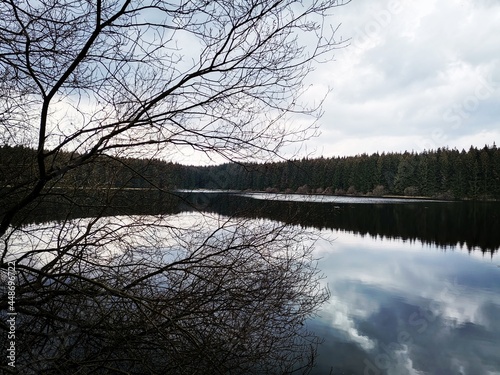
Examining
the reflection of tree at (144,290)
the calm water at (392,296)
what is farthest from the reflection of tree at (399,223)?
the reflection of tree at (144,290)

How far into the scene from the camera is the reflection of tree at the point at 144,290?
8.63 ft

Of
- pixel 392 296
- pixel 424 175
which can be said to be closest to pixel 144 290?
pixel 392 296

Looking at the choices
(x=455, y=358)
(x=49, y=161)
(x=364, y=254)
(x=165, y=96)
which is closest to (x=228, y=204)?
(x=165, y=96)

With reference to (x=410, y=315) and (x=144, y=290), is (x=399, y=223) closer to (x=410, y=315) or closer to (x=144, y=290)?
(x=410, y=315)

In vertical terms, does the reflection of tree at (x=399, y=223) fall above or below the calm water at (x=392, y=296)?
above

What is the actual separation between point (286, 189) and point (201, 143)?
132 cm

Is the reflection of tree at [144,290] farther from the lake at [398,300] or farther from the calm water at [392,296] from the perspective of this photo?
the lake at [398,300]

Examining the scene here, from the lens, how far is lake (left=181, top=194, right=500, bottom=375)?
4.82 m

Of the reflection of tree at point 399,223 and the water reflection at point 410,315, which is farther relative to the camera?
the water reflection at point 410,315

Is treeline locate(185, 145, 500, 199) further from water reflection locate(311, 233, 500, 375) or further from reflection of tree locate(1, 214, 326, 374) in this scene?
reflection of tree locate(1, 214, 326, 374)

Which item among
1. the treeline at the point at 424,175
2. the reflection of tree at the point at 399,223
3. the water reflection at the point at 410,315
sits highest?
the treeline at the point at 424,175

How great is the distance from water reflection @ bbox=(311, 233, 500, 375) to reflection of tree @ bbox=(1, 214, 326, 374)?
4.37 metres

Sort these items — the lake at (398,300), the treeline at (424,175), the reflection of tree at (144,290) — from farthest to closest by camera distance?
the treeline at (424,175) → the lake at (398,300) → the reflection of tree at (144,290)

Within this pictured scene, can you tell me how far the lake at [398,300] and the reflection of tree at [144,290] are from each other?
348 mm
